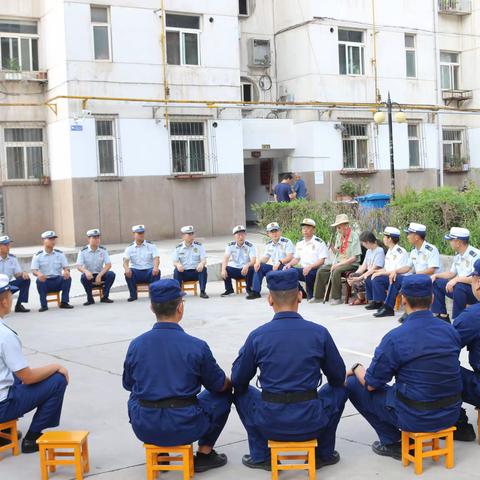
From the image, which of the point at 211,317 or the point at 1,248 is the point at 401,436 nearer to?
the point at 211,317

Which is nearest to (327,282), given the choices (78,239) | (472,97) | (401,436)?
(401,436)

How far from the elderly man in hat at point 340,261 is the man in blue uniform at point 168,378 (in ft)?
24.1

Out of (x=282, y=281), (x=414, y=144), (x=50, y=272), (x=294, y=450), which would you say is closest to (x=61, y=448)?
(x=294, y=450)

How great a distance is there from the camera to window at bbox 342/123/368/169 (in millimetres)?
25172

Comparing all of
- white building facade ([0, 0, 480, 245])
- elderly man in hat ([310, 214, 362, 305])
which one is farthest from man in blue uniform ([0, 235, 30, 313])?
white building facade ([0, 0, 480, 245])

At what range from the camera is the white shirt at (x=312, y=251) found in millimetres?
12664

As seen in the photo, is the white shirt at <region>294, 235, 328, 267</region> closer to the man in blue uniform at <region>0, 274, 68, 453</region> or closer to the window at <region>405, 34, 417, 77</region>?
the man in blue uniform at <region>0, 274, 68, 453</region>

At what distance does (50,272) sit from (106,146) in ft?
28.2

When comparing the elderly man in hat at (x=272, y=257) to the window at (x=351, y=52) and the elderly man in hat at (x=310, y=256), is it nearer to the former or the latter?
the elderly man in hat at (x=310, y=256)

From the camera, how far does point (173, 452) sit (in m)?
5.02

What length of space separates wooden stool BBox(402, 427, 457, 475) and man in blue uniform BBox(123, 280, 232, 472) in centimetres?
125

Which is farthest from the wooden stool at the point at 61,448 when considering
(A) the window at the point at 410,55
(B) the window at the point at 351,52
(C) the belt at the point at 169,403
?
(A) the window at the point at 410,55

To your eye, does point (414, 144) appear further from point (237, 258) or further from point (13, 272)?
point (13, 272)

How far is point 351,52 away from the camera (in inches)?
989
